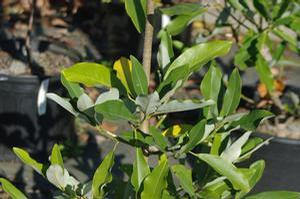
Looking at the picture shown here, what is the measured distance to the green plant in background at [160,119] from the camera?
1704mm

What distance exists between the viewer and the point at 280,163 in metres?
3.40

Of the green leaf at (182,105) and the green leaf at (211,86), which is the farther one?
the green leaf at (211,86)

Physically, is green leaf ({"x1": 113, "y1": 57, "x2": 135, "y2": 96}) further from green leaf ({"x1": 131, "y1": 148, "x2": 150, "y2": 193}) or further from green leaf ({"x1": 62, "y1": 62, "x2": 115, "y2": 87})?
green leaf ({"x1": 131, "y1": 148, "x2": 150, "y2": 193})

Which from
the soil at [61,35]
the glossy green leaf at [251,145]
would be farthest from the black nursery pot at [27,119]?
the glossy green leaf at [251,145]

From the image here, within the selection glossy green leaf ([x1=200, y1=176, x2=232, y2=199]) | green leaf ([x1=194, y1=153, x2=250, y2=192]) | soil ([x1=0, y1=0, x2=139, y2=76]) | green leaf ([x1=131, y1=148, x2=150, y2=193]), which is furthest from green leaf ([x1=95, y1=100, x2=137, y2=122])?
soil ([x1=0, y1=0, x2=139, y2=76])

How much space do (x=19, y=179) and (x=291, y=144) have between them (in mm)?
1390

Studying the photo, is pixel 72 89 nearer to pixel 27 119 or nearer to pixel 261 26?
pixel 261 26

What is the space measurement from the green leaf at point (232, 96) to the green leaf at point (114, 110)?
0.30 metres

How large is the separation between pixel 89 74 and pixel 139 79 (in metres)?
0.13

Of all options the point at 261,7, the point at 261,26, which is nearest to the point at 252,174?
the point at 261,7

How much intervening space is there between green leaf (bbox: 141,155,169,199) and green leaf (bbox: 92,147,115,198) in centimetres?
13

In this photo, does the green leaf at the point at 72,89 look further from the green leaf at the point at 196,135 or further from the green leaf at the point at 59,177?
the green leaf at the point at 196,135

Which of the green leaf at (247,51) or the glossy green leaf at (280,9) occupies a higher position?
the glossy green leaf at (280,9)

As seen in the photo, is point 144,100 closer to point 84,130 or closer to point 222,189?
point 222,189
